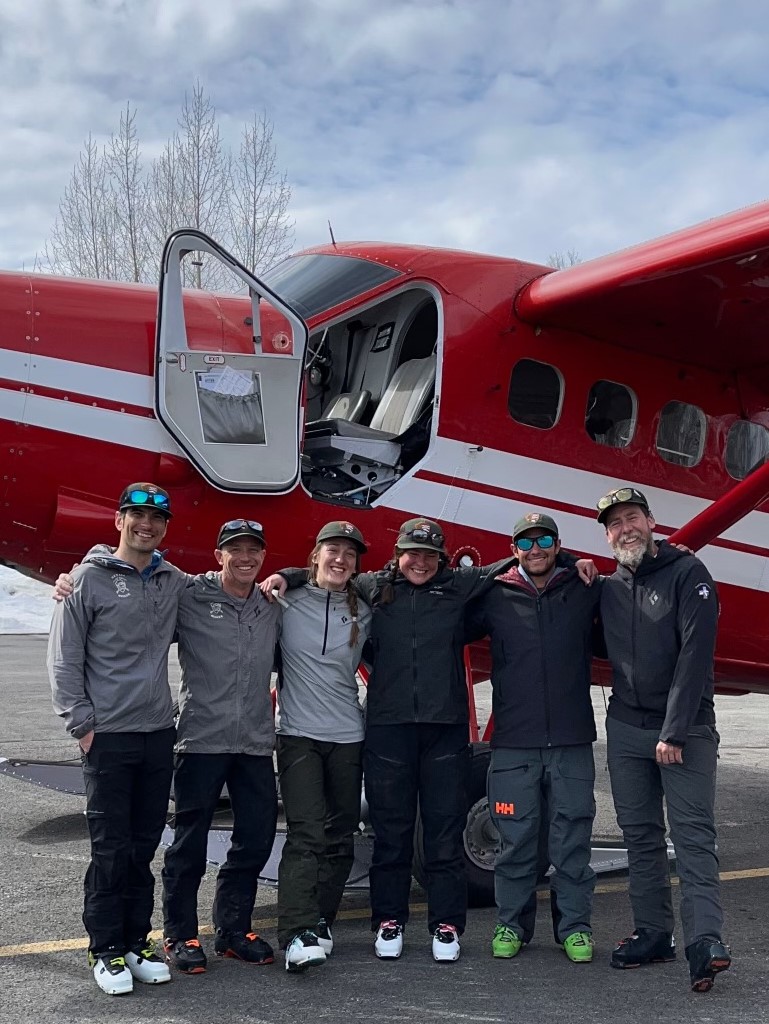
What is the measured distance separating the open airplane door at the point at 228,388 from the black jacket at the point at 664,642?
6.30 feet

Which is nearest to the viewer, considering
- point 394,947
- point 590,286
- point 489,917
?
point 394,947

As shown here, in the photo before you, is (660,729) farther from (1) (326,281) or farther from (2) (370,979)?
(1) (326,281)

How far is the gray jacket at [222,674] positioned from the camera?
4.48 metres

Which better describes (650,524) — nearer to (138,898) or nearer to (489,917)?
(489,917)

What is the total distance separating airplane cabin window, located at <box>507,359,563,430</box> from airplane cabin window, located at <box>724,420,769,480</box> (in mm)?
1321

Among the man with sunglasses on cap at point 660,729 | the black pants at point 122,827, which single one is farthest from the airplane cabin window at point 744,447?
the black pants at point 122,827

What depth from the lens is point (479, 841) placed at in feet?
18.1

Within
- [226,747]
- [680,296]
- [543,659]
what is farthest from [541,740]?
[680,296]

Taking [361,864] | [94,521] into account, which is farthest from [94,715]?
[361,864]

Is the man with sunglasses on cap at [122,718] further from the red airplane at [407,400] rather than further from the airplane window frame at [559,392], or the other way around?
the airplane window frame at [559,392]

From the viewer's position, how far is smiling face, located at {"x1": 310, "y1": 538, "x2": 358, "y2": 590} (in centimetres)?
477

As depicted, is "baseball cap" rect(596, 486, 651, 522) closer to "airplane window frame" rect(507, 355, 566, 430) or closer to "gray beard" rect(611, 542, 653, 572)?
"gray beard" rect(611, 542, 653, 572)

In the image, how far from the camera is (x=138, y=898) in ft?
13.9

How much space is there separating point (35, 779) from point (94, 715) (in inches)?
86.4
